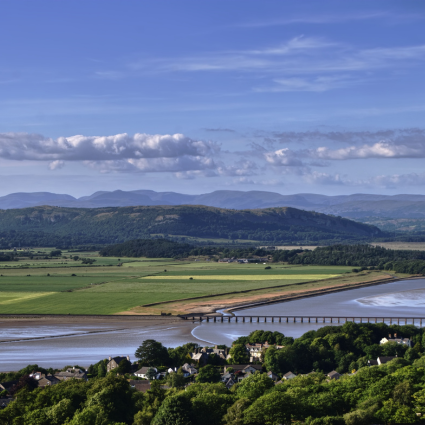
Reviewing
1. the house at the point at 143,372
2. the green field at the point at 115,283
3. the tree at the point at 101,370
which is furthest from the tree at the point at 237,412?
the green field at the point at 115,283

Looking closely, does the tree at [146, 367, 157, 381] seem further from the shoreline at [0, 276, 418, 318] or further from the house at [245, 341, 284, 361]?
the shoreline at [0, 276, 418, 318]

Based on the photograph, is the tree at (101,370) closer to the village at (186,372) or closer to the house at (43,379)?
the village at (186,372)

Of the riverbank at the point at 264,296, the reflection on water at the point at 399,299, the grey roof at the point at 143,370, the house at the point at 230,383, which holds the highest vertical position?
the grey roof at the point at 143,370

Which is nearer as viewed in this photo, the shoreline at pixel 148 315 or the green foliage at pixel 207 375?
the green foliage at pixel 207 375

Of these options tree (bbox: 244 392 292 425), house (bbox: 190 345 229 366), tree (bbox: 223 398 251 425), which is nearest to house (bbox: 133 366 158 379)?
house (bbox: 190 345 229 366)

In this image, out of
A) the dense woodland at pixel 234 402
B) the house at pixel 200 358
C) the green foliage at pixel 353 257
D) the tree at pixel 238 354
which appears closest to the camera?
the dense woodland at pixel 234 402

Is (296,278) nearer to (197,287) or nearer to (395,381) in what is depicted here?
(197,287)
